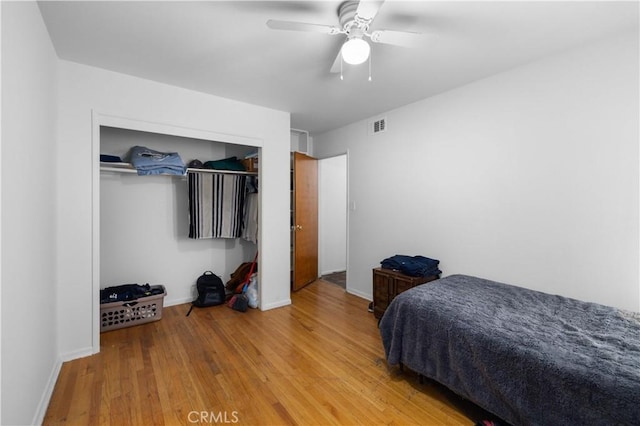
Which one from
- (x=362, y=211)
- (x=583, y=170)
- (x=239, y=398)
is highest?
(x=583, y=170)

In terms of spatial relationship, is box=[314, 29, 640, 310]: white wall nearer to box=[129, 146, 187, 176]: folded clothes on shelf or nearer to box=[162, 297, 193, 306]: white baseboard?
box=[129, 146, 187, 176]: folded clothes on shelf

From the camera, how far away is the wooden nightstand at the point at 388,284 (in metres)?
2.91

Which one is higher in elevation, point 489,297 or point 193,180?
point 193,180

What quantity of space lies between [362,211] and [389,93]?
5.22 feet

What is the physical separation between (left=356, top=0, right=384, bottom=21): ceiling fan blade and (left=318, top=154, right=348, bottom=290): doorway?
3.40 meters

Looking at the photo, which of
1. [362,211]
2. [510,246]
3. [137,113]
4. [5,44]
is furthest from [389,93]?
[5,44]

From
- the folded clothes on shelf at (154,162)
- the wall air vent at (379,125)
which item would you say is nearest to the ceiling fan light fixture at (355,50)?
the wall air vent at (379,125)

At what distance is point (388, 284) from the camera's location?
3111mm

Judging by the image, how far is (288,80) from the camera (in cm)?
267

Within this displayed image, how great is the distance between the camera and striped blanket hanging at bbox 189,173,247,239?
3.50 m

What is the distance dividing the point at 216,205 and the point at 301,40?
2303mm

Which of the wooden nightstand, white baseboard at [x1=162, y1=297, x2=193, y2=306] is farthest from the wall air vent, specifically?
white baseboard at [x1=162, y1=297, x2=193, y2=306]

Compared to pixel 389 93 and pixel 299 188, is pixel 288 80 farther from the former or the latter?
pixel 299 188

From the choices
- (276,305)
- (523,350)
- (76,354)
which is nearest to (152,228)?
(76,354)
